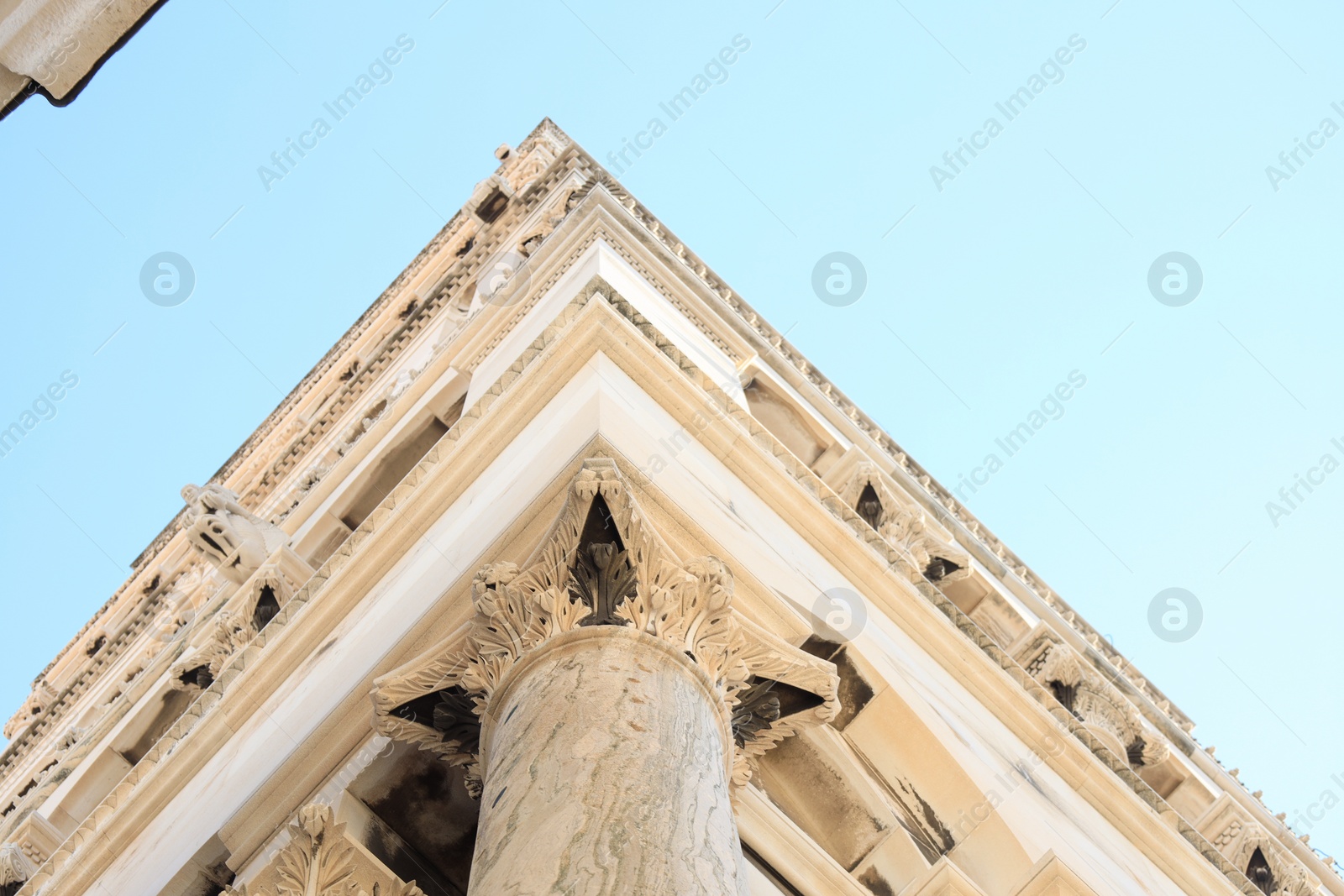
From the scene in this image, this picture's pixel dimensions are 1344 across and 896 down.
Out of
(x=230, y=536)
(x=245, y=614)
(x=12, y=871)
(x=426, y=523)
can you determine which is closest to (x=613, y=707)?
(x=426, y=523)

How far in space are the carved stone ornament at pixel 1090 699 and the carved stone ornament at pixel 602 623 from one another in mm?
7930

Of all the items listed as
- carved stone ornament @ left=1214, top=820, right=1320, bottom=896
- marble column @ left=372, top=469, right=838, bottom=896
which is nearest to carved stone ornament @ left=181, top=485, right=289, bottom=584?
marble column @ left=372, top=469, right=838, bottom=896

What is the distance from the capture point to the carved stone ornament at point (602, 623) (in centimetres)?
807

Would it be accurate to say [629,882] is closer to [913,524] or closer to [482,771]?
[482,771]

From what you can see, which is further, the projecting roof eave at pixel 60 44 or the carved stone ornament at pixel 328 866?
the carved stone ornament at pixel 328 866

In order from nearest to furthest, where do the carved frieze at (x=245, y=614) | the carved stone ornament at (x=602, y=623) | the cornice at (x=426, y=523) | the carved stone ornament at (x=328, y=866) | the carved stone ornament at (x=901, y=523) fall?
the carved stone ornament at (x=602, y=623), the carved stone ornament at (x=328, y=866), the cornice at (x=426, y=523), the carved frieze at (x=245, y=614), the carved stone ornament at (x=901, y=523)

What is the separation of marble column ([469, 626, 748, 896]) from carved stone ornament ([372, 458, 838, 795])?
21 centimetres

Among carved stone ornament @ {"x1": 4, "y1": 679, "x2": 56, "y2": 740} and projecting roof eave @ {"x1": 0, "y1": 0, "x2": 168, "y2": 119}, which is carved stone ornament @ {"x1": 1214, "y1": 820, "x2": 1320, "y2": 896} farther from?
carved stone ornament @ {"x1": 4, "y1": 679, "x2": 56, "y2": 740}

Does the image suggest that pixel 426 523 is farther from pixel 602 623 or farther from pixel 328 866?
pixel 602 623

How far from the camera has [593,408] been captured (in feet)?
32.1

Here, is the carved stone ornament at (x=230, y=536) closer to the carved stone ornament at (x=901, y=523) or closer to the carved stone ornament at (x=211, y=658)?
the carved stone ornament at (x=211, y=658)

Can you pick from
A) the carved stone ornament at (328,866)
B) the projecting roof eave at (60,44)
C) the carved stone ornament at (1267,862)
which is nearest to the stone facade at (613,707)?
the carved stone ornament at (328,866)

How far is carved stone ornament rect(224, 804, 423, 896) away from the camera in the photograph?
8.27 metres

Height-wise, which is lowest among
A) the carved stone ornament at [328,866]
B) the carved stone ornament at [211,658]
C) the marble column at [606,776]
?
the carved stone ornament at [211,658]
